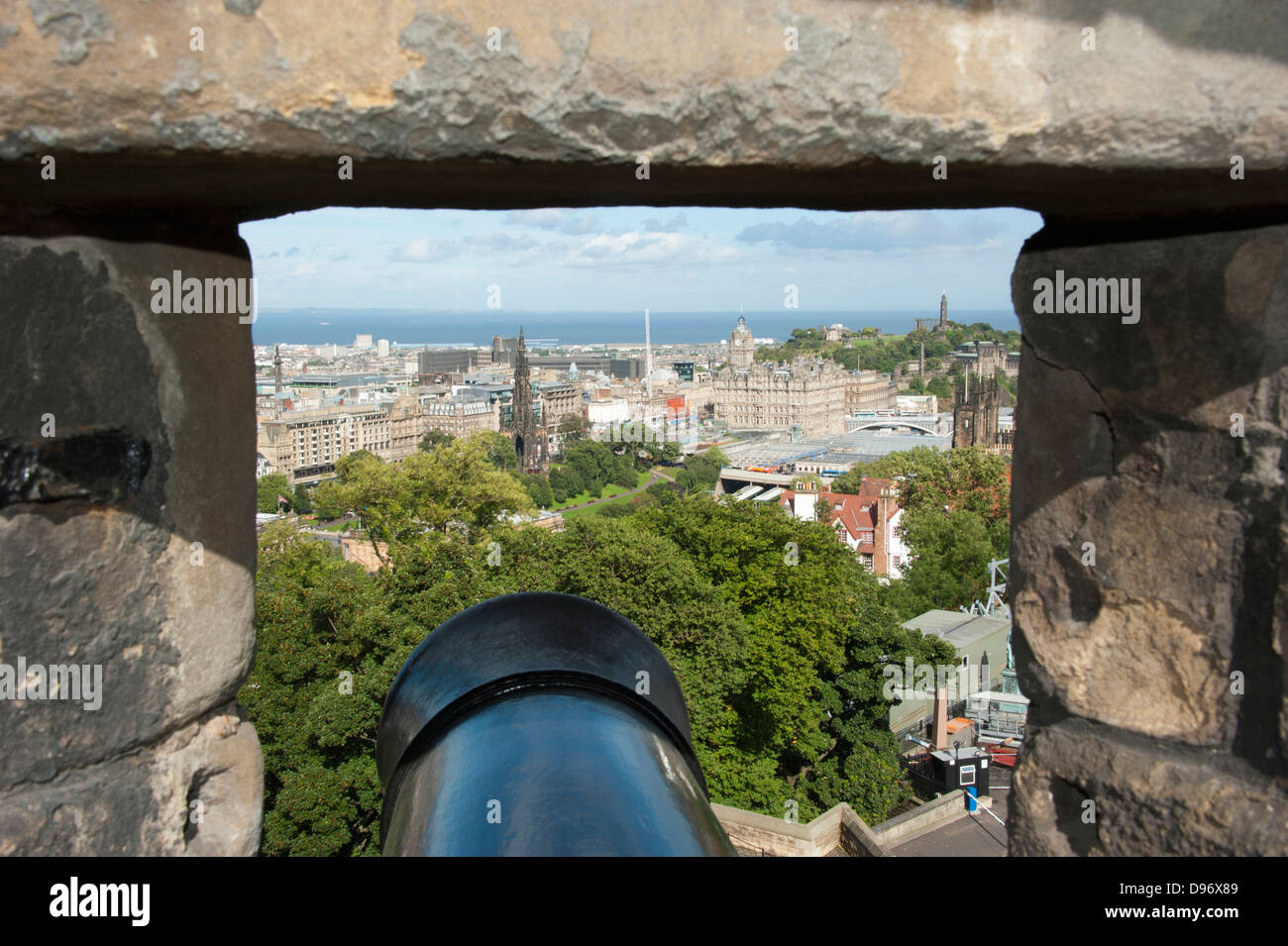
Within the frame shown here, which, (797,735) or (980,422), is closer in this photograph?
(797,735)

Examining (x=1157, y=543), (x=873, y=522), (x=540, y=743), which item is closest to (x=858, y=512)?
(x=873, y=522)

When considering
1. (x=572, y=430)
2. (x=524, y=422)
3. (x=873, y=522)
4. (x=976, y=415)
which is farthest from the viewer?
(x=572, y=430)

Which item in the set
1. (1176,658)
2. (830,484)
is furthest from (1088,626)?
(830,484)

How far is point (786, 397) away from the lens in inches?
3797

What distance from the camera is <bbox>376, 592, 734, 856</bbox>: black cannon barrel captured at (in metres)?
1.67

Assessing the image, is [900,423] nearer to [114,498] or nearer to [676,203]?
[676,203]

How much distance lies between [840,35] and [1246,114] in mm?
466

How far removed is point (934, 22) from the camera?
44.8 inches

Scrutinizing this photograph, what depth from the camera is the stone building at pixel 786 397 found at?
95.7 metres

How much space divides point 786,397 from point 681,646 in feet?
280

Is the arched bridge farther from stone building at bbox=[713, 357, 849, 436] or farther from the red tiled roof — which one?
the red tiled roof
